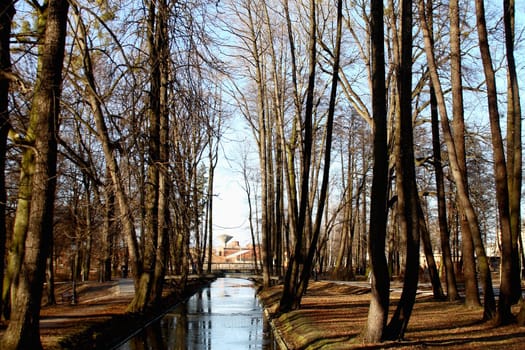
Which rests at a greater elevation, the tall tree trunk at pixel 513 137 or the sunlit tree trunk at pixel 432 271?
the tall tree trunk at pixel 513 137

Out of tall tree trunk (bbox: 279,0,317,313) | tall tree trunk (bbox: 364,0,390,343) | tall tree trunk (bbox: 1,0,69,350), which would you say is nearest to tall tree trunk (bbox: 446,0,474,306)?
tall tree trunk (bbox: 279,0,317,313)

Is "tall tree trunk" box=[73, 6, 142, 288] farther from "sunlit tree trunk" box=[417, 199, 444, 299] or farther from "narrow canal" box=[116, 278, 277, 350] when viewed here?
"sunlit tree trunk" box=[417, 199, 444, 299]

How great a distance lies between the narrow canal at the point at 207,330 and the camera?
14.1 m

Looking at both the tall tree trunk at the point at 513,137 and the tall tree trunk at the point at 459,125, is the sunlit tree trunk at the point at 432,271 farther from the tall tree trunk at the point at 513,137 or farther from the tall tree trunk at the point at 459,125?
the tall tree trunk at the point at 513,137

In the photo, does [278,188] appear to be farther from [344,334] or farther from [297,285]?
[344,334]

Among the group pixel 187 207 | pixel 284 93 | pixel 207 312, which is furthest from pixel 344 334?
pixel 284 93

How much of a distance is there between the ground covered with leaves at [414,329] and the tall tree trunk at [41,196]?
474 cm

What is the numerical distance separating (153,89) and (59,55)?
11.3 feet

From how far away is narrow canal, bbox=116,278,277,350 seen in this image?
46.2ft

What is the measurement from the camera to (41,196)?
1009cm

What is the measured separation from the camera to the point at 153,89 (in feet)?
44.9

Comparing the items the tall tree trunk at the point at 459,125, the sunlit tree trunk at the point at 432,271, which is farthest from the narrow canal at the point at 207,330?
the sunlit tree trunk at the point at 432,271

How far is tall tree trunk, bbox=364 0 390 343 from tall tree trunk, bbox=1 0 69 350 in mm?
5254

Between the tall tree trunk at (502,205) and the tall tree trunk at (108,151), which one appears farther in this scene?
the tall tree trunk at (502,205)
